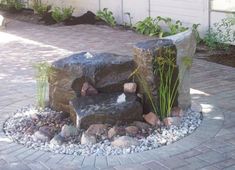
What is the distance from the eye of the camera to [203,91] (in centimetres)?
636

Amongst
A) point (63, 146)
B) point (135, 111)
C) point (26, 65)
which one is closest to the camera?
point (63, 146)

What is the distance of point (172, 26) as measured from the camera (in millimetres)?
10305

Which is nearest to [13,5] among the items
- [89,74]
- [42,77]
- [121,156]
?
[42,77]

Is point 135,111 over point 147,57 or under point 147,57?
under

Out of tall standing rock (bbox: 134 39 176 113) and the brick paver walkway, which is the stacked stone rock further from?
the brick paver walkway

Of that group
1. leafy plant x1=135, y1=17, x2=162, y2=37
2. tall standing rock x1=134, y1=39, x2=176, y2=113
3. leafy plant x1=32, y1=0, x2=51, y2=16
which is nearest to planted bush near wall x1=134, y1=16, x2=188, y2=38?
leafy plant x1=135, y1=17, x2=162, y2=37

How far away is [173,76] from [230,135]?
35.7 inches

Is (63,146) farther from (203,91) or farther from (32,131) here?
(203,91)

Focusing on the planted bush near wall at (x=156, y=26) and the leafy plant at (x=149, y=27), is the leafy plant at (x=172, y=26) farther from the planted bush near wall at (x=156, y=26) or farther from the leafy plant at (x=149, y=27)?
the leafy plant at (x=149, y=27)

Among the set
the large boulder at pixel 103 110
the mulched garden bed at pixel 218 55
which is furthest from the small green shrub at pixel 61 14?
the large boulder at pixel 103 110

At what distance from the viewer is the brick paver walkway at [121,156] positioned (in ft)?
13.9

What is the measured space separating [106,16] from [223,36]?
423 centimetres

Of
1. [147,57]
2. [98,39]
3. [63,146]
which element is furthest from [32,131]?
[98,39]

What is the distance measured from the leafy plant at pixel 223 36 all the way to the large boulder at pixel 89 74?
4.27 m
